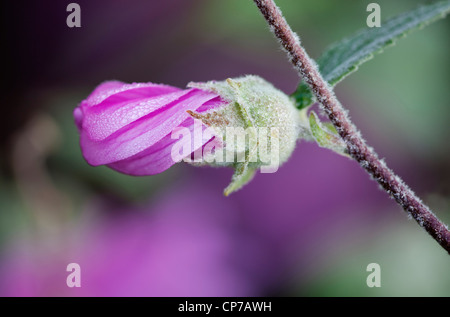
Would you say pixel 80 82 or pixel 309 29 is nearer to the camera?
pixel 309 29

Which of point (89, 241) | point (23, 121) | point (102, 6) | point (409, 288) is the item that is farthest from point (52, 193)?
point (409, 288)

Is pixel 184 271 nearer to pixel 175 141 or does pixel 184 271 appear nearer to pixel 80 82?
pixel 80 82

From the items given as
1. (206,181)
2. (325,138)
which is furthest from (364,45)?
(206,181)

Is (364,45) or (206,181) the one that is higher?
(206,181)

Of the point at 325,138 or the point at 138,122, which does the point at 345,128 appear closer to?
the point at 325,138

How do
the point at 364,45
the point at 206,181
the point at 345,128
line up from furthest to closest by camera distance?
the point at 206,181 → the point at 364,45 → the point at 345,128

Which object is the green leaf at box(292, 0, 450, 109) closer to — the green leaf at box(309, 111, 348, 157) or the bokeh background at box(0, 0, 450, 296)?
the green leaf at box(309, 111, 348, 157)

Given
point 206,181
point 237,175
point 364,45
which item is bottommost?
point 237,175
